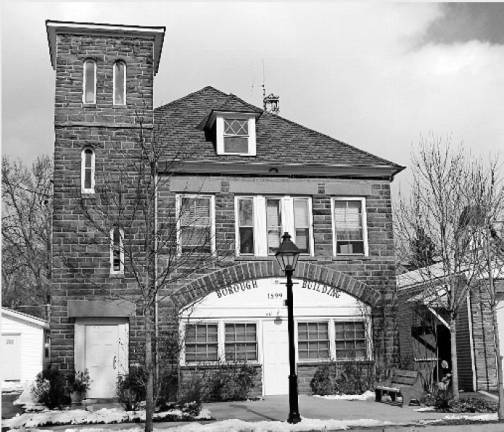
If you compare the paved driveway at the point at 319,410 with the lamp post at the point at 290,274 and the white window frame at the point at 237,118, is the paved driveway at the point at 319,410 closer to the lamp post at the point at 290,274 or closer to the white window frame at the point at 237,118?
the lamp post at the point at 290,274

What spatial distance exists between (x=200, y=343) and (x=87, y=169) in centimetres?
582

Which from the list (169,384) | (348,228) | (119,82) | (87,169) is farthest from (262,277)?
(119,82)

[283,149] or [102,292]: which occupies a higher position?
[283,149]

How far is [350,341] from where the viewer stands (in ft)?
71.2

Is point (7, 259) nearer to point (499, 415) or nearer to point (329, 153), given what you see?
point (329, 153)

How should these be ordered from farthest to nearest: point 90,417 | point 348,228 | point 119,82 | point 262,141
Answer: point 262,141, point 348,228, point 119,82, point 90,417

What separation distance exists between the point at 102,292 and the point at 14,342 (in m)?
15.9

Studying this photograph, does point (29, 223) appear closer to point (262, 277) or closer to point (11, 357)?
point (11, 357)

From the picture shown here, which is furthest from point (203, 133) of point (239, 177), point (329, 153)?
point (329, 153)

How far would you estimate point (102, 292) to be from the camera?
20188 mm

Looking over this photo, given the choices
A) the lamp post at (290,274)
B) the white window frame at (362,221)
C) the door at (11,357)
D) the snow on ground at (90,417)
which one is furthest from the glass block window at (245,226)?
the door at (11,357)

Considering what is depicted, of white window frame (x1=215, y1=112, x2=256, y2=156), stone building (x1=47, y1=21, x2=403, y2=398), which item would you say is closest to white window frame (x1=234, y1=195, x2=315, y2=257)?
stone building (x1=47, y1=21, x2=403, y2=398)

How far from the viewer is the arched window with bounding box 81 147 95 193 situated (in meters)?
20.8

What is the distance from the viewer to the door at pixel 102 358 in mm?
19891
